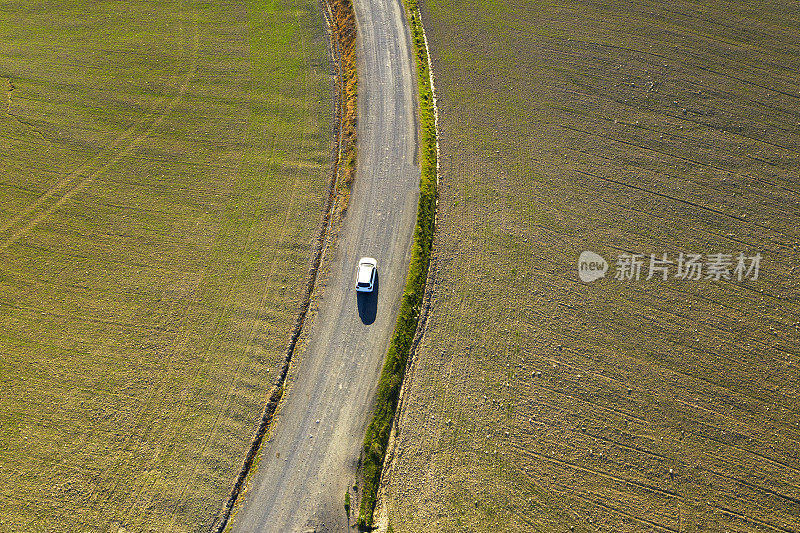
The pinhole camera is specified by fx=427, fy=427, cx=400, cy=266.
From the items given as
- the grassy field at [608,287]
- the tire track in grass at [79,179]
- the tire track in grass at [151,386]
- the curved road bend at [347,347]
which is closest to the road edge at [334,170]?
the curved road bend at [347,347]

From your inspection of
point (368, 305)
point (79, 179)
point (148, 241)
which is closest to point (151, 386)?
point (148, 241)

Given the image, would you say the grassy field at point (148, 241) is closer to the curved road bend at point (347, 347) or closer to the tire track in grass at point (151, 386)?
the tire track in grass at point (151, 386)

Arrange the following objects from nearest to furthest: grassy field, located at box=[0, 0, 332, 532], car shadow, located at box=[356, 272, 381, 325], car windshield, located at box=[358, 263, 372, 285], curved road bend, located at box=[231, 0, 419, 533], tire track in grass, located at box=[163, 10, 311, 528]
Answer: curved road bend, located at box=[231, 0, 419, 533] < tire track in grass, located at box=[163, 10, 311, 528] < grassy field, located at box=[0, 0, 332, 532] < car shadow, located at box=[356, 272, 381, 325] < car windshield, located at box=[358, 263, 372, 285]

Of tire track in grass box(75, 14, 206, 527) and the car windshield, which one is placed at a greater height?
the car windshield

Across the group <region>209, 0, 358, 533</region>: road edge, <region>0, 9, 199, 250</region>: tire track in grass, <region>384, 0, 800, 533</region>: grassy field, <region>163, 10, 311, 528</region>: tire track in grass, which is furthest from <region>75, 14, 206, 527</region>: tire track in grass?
<region>384, 0, 800, 533</region>: grassy field

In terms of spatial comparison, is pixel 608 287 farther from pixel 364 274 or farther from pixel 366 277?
pixel 364 274

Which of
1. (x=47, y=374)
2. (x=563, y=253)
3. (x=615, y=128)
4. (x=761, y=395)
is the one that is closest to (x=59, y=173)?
(x=47, y=374)

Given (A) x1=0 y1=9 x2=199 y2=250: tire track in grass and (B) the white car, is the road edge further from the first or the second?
(A) x1=0 y1=9 x2=199 y2=250: tire track in grass
